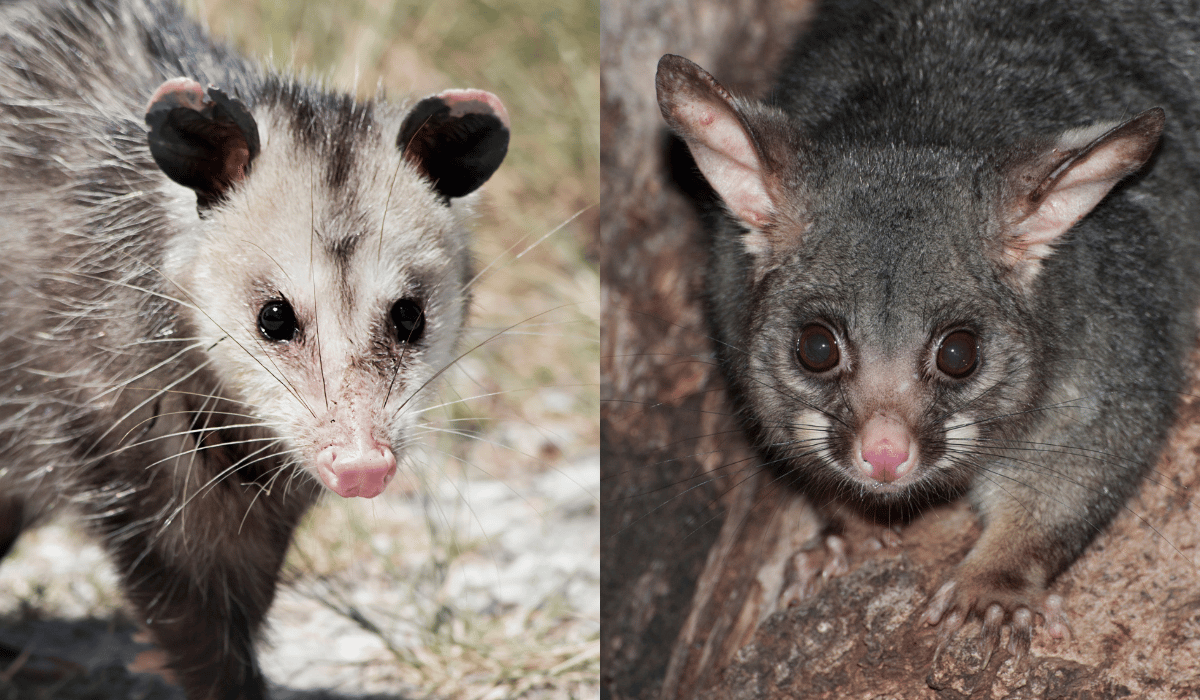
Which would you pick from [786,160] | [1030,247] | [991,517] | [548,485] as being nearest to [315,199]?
[786,160]

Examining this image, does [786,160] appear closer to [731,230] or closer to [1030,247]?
[731,230]

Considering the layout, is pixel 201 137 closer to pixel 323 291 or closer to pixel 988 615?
pixel 323 291

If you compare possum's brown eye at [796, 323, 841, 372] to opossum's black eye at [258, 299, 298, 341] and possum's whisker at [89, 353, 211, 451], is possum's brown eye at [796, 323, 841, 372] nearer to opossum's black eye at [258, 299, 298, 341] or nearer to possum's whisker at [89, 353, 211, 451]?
opossum's black eye at [258, 299, 298, 341]

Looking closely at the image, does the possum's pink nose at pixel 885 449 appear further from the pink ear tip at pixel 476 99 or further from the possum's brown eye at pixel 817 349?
the pink ear tip at pixel 476 99

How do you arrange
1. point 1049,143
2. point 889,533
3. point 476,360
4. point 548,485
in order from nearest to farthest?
point 1049,143
point 889,533
point 548,485
point 476,360

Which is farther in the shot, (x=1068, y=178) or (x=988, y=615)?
(x=988, y=615)

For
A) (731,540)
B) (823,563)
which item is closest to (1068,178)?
(823,563)

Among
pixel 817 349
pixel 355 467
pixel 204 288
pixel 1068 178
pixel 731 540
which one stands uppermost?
pixel 1068 178

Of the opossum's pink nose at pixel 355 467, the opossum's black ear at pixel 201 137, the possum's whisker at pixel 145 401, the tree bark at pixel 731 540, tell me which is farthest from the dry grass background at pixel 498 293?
the opossum's black ear at pixel 201 137
